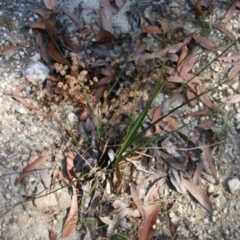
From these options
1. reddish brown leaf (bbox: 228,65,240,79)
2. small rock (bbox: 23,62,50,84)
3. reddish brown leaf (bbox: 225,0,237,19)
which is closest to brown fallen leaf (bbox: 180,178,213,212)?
reddish brown leaf (bbox: 228,65,240,79)

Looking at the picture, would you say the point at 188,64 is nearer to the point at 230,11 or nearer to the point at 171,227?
the point at 230,11

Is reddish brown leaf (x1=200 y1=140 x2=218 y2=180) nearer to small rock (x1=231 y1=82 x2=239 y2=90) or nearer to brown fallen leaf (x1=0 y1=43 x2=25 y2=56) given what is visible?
small rock (x1=231 y1=82 x2=239 y2=90)

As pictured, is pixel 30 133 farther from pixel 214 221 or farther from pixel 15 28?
pixel 214 221

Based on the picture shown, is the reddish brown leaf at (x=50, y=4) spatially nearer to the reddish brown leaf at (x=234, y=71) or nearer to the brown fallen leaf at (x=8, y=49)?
the brown fallen leaf at (x=8, y=49)

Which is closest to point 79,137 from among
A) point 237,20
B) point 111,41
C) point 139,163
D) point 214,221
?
point 139,163

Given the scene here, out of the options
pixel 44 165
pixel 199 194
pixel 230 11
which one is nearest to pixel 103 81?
pixel 44 165

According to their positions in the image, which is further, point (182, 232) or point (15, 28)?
point (15, 28)
